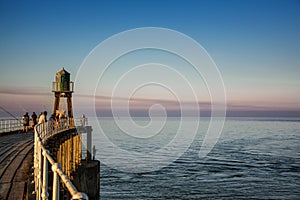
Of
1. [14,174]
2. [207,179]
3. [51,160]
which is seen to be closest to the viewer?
[51,160]

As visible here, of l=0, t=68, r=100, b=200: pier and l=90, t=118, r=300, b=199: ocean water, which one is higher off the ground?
l=0, t=68, r=100, b=200: pier

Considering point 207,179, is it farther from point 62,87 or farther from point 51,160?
point 51,160


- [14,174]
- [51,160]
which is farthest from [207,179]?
[51,160]

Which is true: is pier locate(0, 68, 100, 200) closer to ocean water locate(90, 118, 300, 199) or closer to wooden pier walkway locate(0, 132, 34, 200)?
wooden pier walkway locate(0, 132, 34, 200)

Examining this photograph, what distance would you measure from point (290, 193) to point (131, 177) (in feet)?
58.4

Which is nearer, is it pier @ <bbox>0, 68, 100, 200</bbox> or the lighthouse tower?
pier @ <bbox>0, 68, 100, 200</bbox>

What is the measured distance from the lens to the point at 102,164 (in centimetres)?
4962

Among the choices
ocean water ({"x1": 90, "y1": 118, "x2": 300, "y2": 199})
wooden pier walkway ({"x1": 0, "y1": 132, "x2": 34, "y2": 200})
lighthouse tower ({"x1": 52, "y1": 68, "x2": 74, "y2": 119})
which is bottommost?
ocean water ({"x1": 90, "y1": 118, "x2": 300, "y2": 199})

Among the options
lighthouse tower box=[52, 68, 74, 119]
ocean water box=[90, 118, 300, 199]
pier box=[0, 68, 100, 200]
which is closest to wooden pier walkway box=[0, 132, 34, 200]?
pier box=[0, 68, 100, 200]

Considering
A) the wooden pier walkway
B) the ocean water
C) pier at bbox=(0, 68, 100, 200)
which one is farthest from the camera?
the ocean water

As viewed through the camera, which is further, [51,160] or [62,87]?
[62,87]

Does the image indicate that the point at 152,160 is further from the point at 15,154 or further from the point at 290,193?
the point at 15,154

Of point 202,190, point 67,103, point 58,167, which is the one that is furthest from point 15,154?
point 67,103

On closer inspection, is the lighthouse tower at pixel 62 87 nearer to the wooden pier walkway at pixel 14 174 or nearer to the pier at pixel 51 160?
the pier at pixel 51 160
